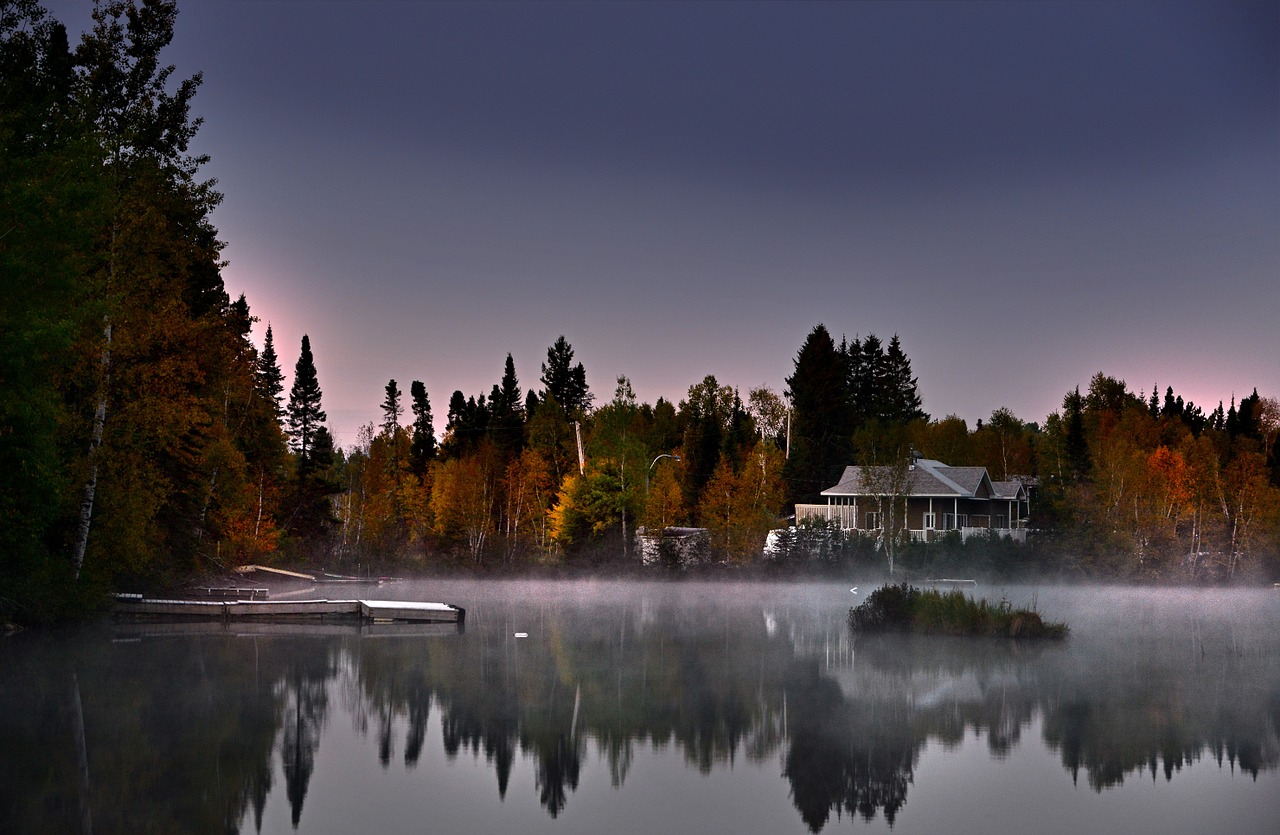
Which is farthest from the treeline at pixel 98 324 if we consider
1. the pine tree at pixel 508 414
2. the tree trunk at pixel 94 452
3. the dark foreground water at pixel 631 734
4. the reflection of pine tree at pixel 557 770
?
the pine tree at pixel 508 414

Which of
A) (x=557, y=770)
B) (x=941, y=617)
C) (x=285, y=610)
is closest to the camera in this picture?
(x=557, y=770)

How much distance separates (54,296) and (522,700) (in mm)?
17510

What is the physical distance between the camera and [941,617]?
116 ft

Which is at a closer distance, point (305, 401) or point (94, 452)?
point (94, 452)

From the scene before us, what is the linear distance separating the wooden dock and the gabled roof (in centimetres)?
4010

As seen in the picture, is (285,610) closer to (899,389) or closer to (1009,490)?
(1009,490)

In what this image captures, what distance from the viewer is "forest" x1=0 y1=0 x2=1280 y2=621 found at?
102 ft

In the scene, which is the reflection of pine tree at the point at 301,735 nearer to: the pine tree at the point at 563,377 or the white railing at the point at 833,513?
the white railing at the point at 833,513

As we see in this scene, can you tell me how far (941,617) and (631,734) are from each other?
62.5 feet

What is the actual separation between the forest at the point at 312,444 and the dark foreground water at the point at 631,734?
6.16 m

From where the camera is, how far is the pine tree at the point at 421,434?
10788 centimetres

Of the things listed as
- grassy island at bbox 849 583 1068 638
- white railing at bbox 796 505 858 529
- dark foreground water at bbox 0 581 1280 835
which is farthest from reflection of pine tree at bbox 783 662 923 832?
white railing at bbox 796 505 858 529

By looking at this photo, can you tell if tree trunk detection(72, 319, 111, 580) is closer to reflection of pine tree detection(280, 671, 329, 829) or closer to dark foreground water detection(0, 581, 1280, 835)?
dark foreground water detection(0, 581, 1280, 835)

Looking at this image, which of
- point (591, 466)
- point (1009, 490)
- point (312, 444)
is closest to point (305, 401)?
point (312, 444)
